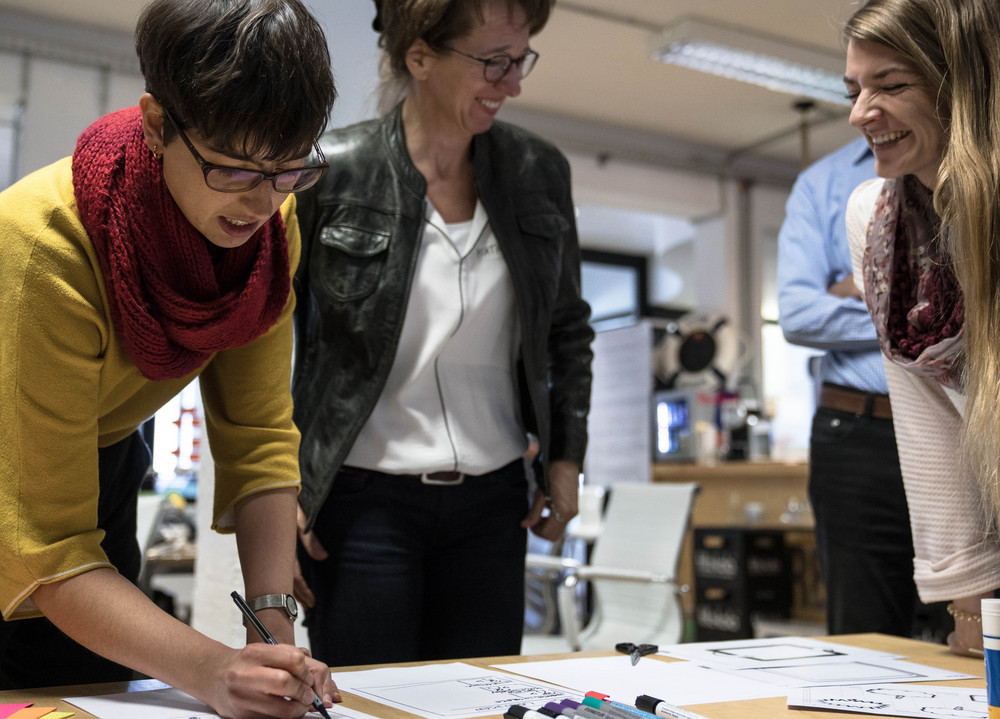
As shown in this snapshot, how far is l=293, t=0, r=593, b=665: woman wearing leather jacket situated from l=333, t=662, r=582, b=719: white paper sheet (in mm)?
270

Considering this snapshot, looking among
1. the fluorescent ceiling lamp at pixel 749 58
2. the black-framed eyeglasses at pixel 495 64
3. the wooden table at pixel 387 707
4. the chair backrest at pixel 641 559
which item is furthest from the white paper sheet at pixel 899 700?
the fluorescent ceiling lamp at pixel 749 58

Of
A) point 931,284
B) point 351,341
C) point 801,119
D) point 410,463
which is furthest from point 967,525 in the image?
point 801,119

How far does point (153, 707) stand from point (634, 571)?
2420 millimetres

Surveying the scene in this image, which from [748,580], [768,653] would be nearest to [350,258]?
[768,653]

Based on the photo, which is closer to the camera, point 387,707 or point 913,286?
point 387,707

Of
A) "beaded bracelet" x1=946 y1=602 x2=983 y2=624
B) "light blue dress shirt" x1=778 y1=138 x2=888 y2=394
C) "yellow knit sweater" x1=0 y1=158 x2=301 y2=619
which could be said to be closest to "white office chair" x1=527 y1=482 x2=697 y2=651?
"light blue dress shirt" x1=778 y1=138 x2=888 y2=394

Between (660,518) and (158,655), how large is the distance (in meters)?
2.52

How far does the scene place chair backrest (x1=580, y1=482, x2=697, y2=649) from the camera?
3.10 metres

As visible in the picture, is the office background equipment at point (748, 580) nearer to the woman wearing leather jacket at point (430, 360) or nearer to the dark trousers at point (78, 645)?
the woman wearing leather jacket at point (430, 360)

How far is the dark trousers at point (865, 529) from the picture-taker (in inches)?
65.8

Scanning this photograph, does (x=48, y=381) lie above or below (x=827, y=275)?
below

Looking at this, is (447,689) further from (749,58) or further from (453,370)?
(749,58)

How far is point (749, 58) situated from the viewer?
5.48 m

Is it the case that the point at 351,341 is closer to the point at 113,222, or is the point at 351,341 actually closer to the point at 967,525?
the point at 113,222
